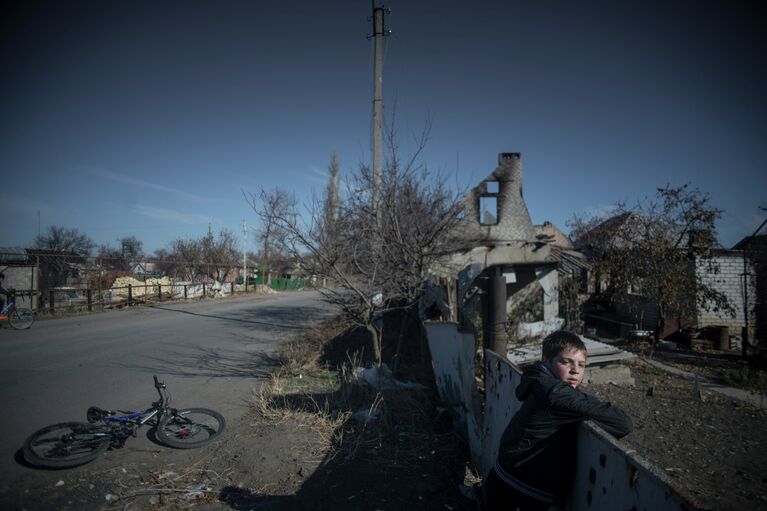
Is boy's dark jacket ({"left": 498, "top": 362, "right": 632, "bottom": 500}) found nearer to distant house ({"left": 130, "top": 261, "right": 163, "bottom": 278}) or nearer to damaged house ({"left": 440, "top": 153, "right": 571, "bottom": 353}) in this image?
damaged house ({"left": 440, "top": 153, "right": 571, "bottom": 353})

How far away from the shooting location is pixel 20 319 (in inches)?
443

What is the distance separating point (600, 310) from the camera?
14.2 m

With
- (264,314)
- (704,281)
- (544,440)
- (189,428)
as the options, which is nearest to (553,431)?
(544,440)

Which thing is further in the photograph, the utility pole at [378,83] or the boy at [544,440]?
the utility pole at [378,83]

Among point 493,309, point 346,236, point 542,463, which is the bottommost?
point 542,463

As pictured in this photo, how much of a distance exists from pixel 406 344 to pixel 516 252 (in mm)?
5211

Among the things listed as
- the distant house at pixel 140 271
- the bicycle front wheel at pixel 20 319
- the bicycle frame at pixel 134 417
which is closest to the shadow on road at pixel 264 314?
the distant house at pixel 140 271

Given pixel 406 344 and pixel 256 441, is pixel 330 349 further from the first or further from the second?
pixel 256 441

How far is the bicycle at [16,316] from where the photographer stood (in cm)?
1106

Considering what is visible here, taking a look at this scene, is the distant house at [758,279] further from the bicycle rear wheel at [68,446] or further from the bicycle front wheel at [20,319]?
the bicycle front wheel at [20,319]

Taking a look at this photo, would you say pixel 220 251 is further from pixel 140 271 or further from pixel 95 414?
pixel 95 414

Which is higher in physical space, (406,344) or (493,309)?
(493,309)

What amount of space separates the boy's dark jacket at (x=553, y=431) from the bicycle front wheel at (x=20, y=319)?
15.1m

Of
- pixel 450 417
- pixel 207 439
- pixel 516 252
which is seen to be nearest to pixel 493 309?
pixel 450 417
